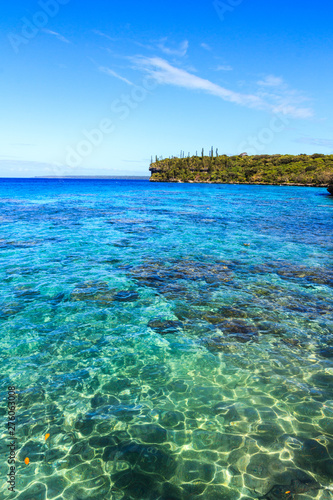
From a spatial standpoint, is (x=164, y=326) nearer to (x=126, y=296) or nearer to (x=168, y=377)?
(x=168, y=377)

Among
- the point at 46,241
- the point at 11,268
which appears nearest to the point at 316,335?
the point at 11,268

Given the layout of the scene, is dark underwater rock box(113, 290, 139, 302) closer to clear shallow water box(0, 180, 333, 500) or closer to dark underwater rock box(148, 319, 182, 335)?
clear shallow water box(0, 180, 333, 500)

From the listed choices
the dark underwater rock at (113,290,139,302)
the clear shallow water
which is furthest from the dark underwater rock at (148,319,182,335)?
the dark underwater rock at (113,290,139,302)

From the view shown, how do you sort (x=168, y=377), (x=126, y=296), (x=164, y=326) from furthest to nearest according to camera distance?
(x=126, y=296)
(x=164, y=326)
(x=168, y=377)

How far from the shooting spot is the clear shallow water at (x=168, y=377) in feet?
17.2

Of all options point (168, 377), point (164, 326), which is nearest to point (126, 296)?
point (164, 326)

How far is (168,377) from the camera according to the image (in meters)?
7.84

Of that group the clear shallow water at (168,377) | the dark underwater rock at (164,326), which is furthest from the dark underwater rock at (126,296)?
the dark underwater rock at (164,326)

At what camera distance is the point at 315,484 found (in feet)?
16.3

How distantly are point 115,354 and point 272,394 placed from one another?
15.0 feet

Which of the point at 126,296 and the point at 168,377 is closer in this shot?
the point at 168,377

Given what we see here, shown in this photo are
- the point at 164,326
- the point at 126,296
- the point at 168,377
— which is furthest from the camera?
the point at 126,296

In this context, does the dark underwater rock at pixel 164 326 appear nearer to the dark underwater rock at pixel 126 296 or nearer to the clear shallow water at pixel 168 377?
the clear shallow water at pixel 168 377

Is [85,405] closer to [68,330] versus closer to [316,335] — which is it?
[68,330]
